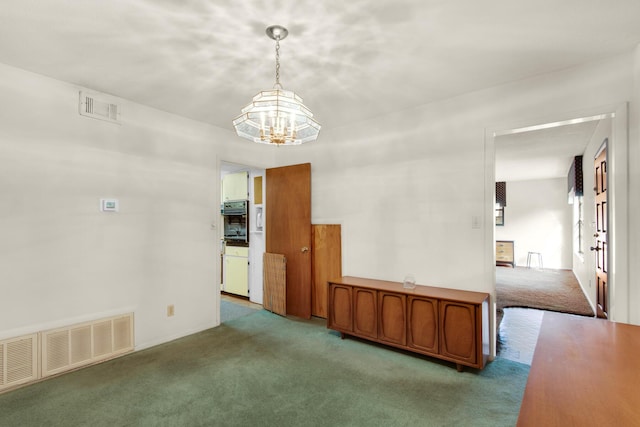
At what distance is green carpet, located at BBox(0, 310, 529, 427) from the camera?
2068 mm

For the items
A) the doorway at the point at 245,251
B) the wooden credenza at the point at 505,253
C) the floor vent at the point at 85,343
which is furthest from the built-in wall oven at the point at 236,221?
the wooden credenza at the point at 505,253

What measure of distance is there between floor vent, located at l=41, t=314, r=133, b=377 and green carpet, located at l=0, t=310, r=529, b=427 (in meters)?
0.11

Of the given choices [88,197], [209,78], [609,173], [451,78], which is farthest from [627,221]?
[88,197]

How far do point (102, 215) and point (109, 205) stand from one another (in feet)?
0.37

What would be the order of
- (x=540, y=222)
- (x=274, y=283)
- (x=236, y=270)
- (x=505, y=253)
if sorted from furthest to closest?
(x=505, y=253) → (x=540, y=222) → (x=236, y=270) → (x=274, y=283)

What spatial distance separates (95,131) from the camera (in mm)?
2922

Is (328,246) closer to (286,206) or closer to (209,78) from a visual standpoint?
(286,206)

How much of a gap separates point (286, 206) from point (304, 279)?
3.51 feet

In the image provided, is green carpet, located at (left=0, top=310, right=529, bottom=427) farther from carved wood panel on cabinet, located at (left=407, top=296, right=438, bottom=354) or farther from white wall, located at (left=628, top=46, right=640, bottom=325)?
white wall, located at (left=628, top=46, right=640, bottom=325)

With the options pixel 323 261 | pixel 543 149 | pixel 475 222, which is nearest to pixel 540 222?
pixel 543 149

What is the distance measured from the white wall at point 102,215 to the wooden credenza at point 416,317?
1721mm

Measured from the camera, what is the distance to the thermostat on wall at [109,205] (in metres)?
2.94

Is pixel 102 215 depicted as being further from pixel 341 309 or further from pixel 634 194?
pixel 634 194

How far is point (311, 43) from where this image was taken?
2160 mm
